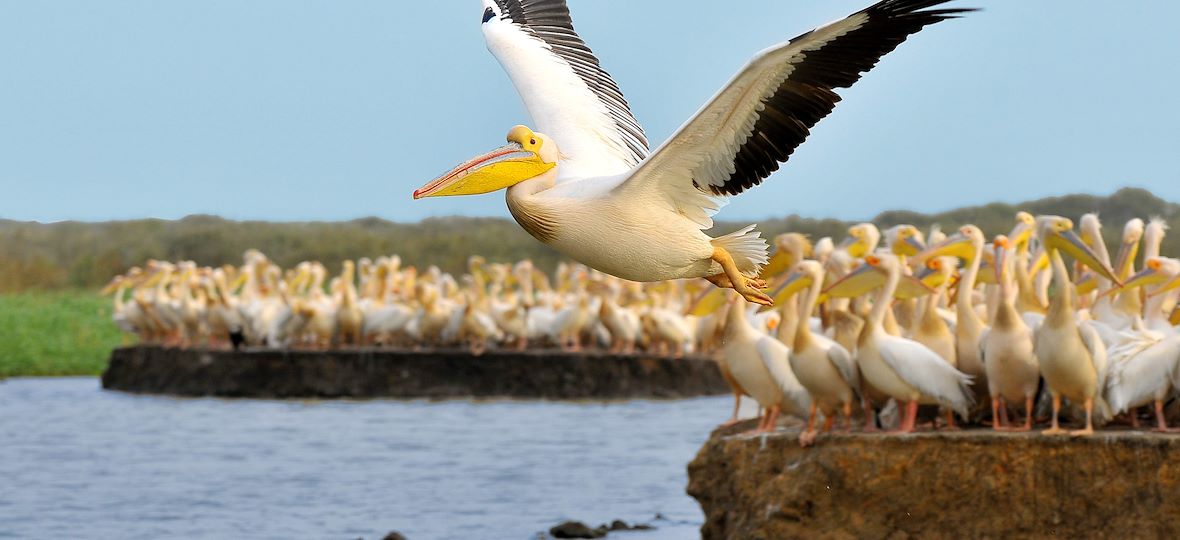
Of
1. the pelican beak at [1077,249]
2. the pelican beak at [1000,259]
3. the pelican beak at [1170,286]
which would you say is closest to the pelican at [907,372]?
the pelican beak at [1000,259]

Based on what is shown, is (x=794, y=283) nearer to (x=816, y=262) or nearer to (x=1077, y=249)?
(x=816, y=262)

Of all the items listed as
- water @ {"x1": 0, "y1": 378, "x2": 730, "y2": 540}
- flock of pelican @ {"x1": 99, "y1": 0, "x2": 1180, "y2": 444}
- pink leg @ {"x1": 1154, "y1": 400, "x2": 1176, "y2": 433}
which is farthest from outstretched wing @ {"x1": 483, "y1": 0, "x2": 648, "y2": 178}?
water @ {"x1": 0, "y1": 378, "x2": 730, "y2": 540}

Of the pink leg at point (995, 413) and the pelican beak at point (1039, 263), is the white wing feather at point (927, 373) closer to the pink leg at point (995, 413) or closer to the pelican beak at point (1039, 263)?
the pink leg at point (995, 413)

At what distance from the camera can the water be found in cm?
1205

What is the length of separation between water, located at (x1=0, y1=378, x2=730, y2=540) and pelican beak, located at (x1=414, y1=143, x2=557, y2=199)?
21.5ft

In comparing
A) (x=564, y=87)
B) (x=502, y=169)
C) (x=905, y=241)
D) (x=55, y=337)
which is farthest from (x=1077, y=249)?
(x=55, y=337)

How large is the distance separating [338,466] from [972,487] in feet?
27.5

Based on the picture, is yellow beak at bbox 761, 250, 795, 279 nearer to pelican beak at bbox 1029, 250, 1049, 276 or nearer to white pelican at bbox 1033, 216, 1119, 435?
white pelican at bbox 1033, 216, 1119, 435

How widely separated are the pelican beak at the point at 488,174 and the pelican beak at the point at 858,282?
14.5 feet

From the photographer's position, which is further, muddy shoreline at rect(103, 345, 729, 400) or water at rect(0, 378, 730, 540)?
muddy shoreline at rect(103, 345, 729, 400)

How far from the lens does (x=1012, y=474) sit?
7.64 meters

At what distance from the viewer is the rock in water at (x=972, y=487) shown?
7.48 m

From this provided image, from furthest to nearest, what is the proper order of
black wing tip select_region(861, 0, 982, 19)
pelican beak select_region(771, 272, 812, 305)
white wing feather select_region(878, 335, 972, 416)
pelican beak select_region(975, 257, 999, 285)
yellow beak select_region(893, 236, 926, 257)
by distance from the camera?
yellow beak select_region(893, 236, 926, 257), pelican beak select_region(975, 257, 999, 285), pelican beak select_region(771, 272, 812, 305), white wing feather select_region(878, 335, 972, 416), black wing tip select_region(861, 0, 982, 19)

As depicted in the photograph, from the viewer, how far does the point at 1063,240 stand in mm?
9023
